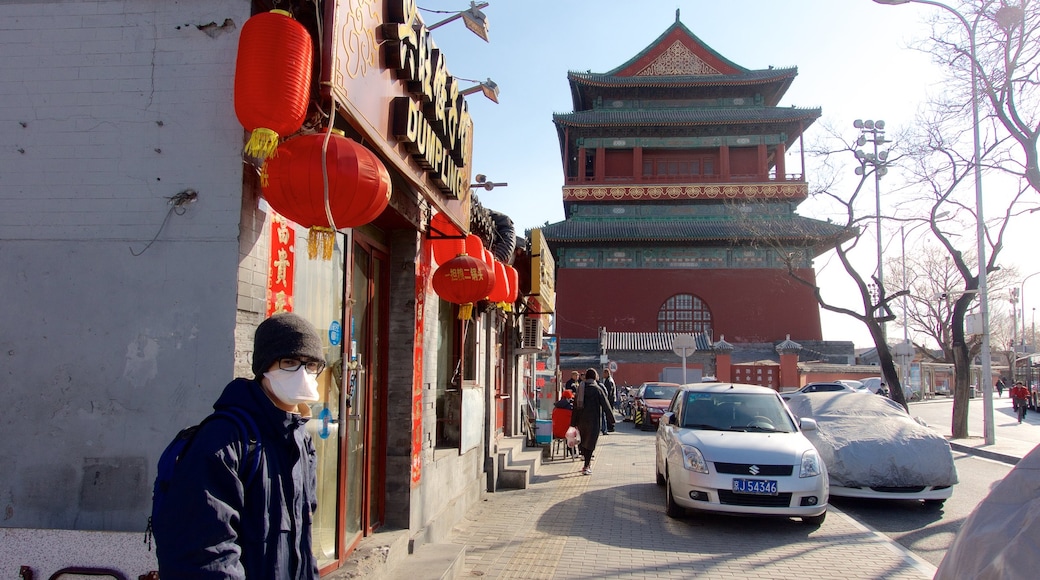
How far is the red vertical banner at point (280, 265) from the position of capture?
154 inches

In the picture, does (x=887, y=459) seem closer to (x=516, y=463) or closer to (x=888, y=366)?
(x=516, y=463)

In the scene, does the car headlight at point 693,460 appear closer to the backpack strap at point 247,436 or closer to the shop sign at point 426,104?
the shop sign at point 426,104

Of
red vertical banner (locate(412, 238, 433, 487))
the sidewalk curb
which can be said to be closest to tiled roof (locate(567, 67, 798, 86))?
the sidewalk curb

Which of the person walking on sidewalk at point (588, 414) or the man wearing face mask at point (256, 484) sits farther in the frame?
the person walking on sidewalk at point (588, 414)

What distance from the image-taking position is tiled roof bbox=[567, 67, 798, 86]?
115 feet

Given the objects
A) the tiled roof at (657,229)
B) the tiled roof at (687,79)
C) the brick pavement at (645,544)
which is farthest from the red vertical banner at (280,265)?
the tiled roof at (687,79)

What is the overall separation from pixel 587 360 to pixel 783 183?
12.6 m

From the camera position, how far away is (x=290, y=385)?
2.36 metres

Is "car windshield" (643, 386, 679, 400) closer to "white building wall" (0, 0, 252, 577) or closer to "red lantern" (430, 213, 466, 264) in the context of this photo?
"red lantern" (430, 213, 466, 264)

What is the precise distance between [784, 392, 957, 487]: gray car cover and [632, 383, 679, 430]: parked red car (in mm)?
9581

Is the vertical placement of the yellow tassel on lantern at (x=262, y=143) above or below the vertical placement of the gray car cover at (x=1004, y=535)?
above

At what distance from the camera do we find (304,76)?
3494 millimetres

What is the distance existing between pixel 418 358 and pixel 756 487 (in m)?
3.65

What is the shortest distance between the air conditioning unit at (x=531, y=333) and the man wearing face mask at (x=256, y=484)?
12.4 meters
